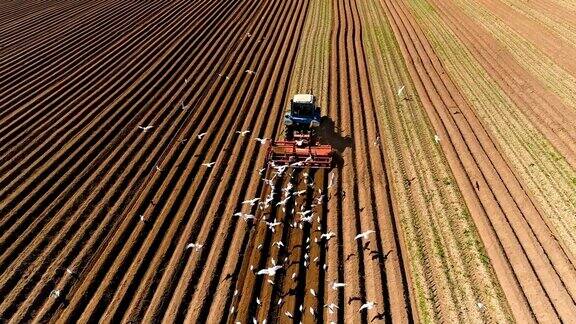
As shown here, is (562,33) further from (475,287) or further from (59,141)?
(59,141)

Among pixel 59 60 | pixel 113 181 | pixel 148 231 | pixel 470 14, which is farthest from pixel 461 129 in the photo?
pixel 59 60

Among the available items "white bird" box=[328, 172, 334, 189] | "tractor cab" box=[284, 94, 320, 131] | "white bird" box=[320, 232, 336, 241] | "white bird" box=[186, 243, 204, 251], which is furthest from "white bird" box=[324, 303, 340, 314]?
"tractor cab" box=[284, 94, 320, 131]

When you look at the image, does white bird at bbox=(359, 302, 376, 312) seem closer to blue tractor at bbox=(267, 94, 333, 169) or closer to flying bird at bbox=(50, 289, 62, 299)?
blue tractor at bbox=(267, 94, 333, 169)

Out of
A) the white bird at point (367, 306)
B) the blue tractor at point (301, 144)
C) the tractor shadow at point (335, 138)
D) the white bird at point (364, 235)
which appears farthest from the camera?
the tractor shadow at point (335, 138)

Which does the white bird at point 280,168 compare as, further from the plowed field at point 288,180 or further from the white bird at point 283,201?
the white bird at point 283,201

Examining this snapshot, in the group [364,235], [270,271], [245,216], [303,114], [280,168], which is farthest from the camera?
[303,114]

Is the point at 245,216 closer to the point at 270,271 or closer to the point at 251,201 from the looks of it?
the point at 251,201

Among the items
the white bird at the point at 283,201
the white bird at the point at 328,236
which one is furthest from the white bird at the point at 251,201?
the white bird at the point at 328,236

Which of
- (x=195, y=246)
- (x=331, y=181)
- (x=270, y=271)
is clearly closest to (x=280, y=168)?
(x=331, y=181)
